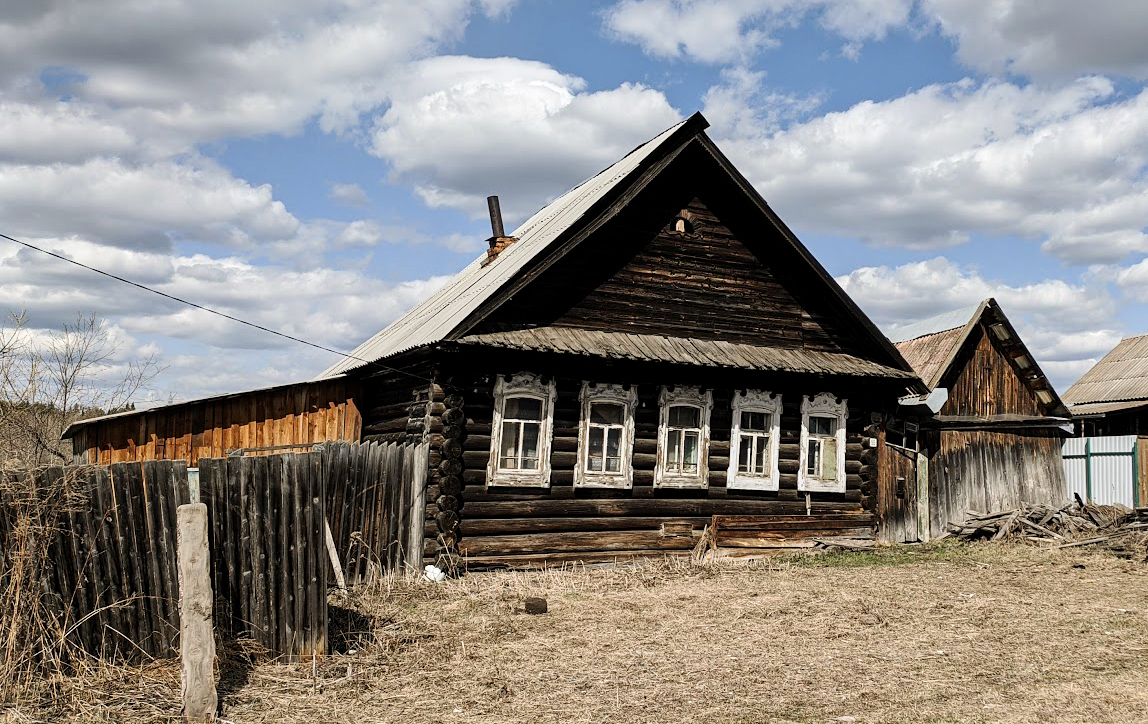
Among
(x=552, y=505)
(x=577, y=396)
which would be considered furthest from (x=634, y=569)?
(x=577, y=396)

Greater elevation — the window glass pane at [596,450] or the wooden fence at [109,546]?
the window glass pane at [596,450]

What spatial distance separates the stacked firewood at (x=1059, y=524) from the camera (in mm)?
16625

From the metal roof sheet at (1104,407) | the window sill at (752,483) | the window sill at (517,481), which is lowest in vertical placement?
the window sill at (517,481)

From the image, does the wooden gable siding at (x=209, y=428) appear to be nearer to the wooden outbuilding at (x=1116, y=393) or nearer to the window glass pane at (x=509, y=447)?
the window glass pane at (x=509, y=447)

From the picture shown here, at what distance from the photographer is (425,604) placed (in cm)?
1109

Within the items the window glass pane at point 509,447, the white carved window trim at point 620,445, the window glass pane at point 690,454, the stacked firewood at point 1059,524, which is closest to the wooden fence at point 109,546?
the window glass pane at point 509,447

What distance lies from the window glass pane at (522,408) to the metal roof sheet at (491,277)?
1540 mm

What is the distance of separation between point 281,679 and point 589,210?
340 inches

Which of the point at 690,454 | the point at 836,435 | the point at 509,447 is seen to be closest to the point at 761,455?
the point at 690,454

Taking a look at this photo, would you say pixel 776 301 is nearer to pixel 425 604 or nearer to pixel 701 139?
pixel 701 139

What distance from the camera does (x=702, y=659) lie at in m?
8.62

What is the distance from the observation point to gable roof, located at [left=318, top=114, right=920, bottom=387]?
13680mm

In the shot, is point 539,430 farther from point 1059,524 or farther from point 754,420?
point 1059,524

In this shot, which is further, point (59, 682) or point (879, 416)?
point (879, 416)
